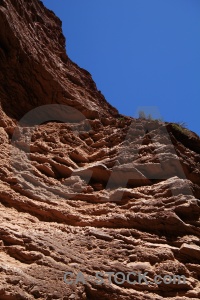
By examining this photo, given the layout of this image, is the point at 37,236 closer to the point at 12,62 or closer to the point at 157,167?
the point at 157,167

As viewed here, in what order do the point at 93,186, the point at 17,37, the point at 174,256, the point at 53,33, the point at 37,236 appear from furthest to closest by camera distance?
the point at 53,33 → the point at 17,37 → the point at 93,186 → the point at 174,256 → the point at 37,236

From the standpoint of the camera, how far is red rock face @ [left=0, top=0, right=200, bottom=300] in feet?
17.7

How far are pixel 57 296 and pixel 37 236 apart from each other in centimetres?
111

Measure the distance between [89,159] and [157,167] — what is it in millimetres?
1727

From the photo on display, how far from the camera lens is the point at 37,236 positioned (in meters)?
5.73

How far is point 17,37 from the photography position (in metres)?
11.0

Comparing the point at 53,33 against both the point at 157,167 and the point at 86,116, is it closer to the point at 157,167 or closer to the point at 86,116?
the point at 86,116

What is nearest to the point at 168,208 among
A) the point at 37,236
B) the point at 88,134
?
the point at 37,236

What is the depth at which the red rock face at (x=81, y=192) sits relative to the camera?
17.7 ft

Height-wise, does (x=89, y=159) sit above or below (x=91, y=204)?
above

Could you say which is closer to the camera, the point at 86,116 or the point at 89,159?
the point at 89,159

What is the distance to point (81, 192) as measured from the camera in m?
7.82

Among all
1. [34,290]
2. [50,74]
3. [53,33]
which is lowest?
[34,290]

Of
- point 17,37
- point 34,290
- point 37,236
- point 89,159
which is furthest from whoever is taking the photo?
point 17,37
